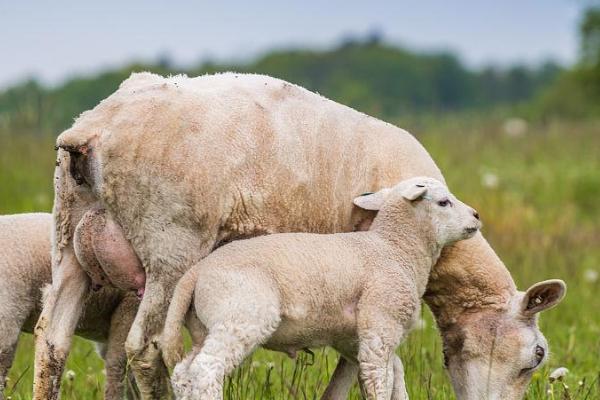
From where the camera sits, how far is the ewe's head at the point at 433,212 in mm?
5559

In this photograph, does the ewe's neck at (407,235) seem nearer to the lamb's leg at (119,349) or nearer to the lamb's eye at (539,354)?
the lamb's eye at (539,354)

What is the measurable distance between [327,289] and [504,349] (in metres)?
1.28

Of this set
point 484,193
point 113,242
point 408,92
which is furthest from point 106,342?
point 408,92

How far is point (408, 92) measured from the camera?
6669 cm

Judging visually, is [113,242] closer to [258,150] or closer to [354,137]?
[258,150]

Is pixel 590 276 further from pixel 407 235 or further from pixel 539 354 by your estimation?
pixel 407 235

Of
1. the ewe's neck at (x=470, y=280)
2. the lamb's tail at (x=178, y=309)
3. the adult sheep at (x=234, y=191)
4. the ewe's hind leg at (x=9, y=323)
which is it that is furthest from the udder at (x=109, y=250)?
the ewe's neck at (x=470, y=280)

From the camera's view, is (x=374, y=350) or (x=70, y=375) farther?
(x=70, y=375)

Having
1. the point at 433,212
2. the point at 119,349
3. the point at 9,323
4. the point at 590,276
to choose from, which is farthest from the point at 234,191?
the point at 590,276

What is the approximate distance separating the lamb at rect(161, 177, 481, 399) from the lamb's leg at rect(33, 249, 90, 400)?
783 millimetres

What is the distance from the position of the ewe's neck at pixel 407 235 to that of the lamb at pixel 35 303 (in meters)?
1.46

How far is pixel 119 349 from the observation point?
20.5ft

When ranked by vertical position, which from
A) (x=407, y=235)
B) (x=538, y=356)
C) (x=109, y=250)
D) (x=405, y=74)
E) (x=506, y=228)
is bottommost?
(x=405, y=74)

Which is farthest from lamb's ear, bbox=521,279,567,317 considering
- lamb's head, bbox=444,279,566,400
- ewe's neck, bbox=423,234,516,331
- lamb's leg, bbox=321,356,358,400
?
lamb's leg, bbox=321,356,358,400
